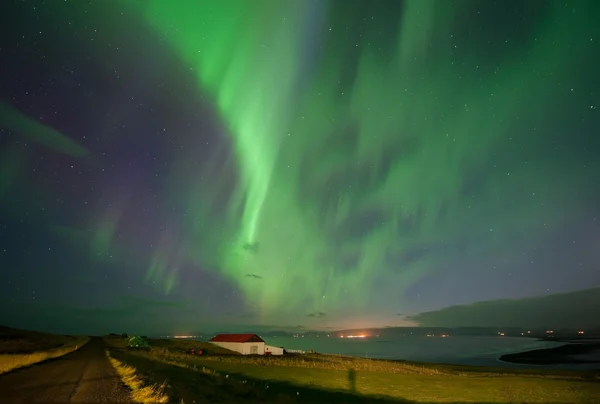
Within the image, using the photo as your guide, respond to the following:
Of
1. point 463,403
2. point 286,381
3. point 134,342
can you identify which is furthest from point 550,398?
point 134,342

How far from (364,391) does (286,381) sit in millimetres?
9042

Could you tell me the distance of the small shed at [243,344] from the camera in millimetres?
97125

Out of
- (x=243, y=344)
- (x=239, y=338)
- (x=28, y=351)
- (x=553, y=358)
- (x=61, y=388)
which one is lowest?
(x=61, y=388)

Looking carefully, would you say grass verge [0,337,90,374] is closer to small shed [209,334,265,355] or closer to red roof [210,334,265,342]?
small shed [209,334,265,355]

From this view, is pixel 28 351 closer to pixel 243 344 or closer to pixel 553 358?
pixel 243 344

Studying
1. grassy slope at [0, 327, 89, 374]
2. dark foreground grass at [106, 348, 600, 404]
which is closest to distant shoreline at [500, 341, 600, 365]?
dark foreground grass at [106, 348, 600, 404]

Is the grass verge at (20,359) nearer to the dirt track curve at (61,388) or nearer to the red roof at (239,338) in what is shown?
the dirt track curve at (61,388)

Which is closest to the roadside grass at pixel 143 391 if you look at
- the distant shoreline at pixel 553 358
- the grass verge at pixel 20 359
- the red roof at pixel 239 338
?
the grass verge at pixel 20 359

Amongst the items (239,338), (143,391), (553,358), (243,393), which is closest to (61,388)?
(143,391)

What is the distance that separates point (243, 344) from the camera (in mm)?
97875

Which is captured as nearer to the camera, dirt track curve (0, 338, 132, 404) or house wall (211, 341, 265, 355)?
dirt track curve (0, 338, 132, 404)

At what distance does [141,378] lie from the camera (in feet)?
85.4

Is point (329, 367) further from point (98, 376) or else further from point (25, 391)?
point (25, 391)

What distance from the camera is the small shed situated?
97.1 m
